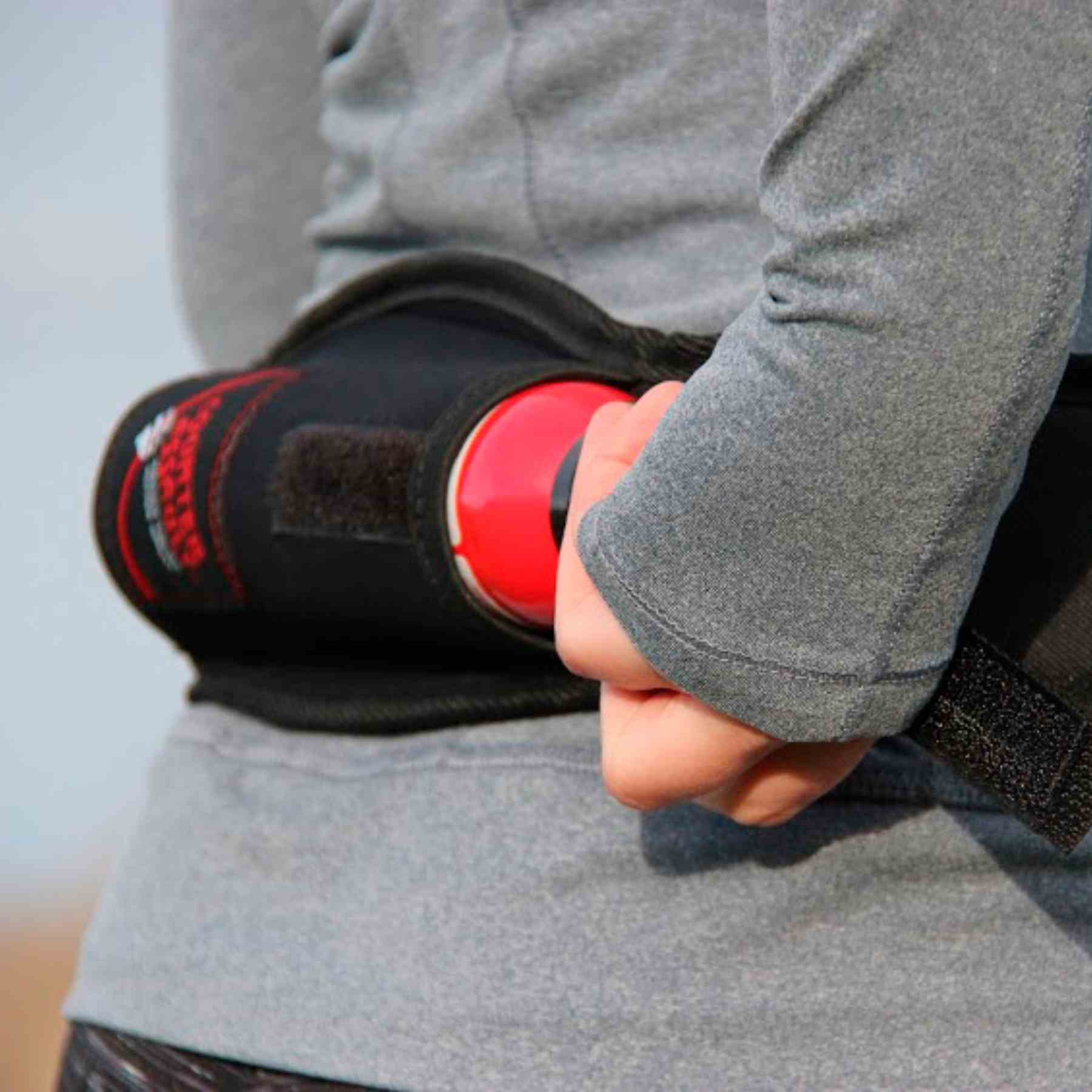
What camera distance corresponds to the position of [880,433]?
517 millimetres

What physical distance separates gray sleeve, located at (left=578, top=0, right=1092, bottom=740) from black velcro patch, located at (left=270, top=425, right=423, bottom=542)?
0.23 meters

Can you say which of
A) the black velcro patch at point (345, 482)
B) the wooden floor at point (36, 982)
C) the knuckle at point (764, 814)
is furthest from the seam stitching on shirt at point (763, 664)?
the wooden floor at point (36, 982)

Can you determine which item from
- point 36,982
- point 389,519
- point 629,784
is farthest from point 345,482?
point 36,982

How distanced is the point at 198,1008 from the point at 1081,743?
20.4 inches

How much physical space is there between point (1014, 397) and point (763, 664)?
0.14 meters

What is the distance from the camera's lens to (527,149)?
820 mm

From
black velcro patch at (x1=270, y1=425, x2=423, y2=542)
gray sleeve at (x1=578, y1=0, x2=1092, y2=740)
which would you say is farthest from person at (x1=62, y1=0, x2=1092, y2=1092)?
black velcro patch at (x1=270, y1=425, x2=423, y2=542)

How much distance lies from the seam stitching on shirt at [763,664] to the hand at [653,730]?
0.02 m

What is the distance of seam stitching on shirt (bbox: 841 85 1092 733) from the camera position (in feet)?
1.61

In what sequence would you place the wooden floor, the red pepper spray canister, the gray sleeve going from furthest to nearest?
the wooden floor, the red pepper spray canister, the gray sleeve

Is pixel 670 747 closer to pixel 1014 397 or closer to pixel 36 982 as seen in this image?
pixel 1014 397

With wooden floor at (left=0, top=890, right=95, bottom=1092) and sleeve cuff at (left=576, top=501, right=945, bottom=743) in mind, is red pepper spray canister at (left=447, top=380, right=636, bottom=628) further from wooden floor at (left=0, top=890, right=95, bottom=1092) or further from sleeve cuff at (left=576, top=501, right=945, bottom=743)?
wooden floor at (left=0, top=890, right=95, bottom=1092)

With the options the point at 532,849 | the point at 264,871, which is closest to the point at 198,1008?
the point at 264,871

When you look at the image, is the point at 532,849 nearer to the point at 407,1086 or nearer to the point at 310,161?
the point at 407,1086
